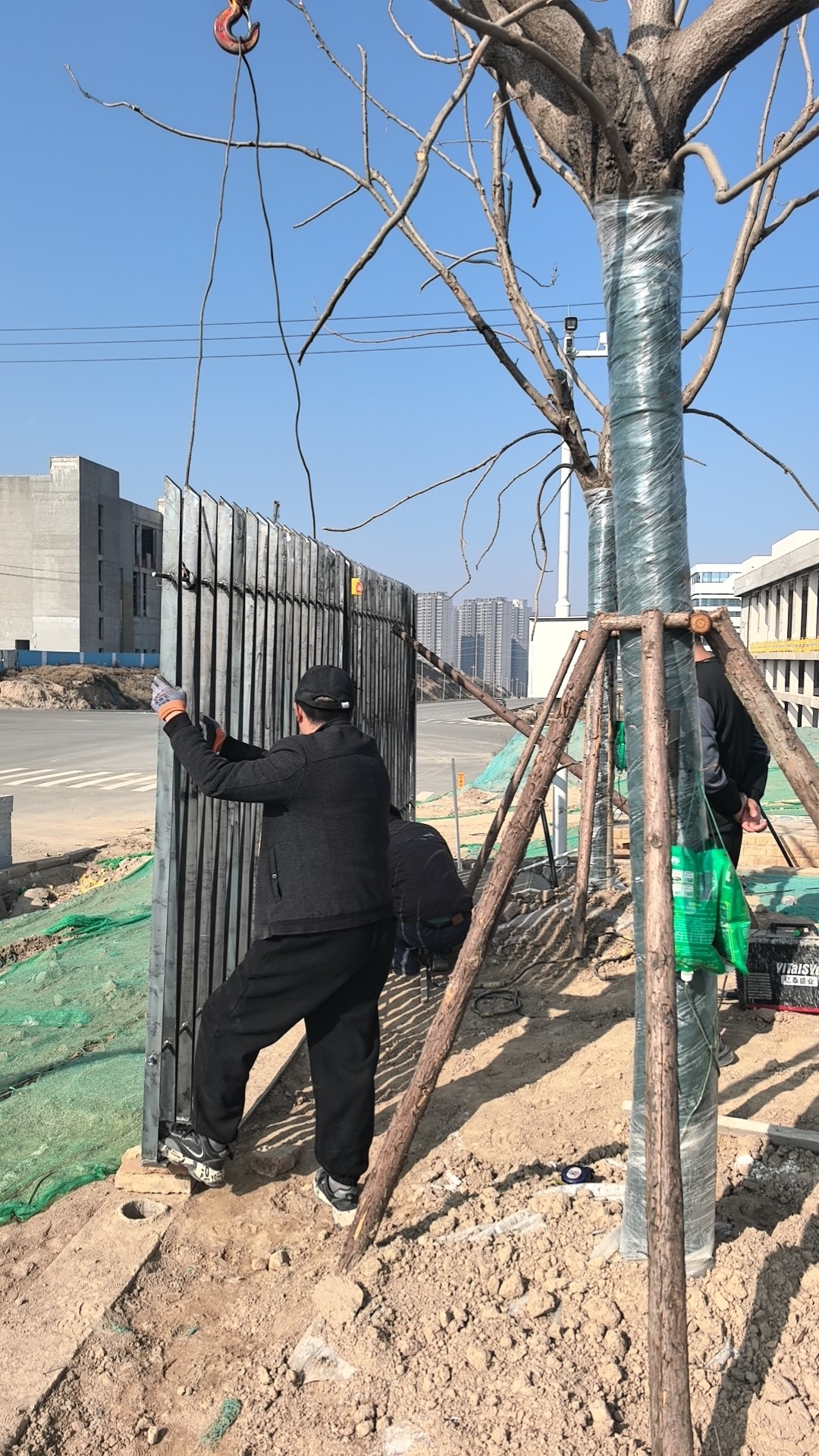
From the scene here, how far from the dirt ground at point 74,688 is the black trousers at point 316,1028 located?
137 feet

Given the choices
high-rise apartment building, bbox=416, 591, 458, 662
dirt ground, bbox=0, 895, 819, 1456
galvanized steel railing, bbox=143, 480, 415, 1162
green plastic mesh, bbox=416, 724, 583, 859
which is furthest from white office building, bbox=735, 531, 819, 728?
high-rise apartment building, bbox=416, 591, 458, 662

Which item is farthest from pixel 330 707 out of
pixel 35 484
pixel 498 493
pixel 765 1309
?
pixel 35 484

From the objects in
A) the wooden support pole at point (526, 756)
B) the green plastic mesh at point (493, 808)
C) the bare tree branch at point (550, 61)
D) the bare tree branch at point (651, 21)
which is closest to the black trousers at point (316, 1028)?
the wooden support pole at point (526, 756)

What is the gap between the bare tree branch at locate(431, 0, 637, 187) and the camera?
193 cm

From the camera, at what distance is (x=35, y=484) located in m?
66.0

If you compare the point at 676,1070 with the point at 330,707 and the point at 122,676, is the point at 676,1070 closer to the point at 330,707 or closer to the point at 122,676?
the point at 330,707

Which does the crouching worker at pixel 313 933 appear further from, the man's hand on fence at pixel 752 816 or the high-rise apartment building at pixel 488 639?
the high-rise apartment building at pixel 488 639

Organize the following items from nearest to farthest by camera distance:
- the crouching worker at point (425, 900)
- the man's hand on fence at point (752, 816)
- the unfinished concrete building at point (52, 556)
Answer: the man's hand on fence at point (752, 816), the crouching worker at point (425, 900), the unfinished concrete building at point (52, 556)

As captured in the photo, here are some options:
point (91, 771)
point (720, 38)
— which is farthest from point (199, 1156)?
point (91, 771)

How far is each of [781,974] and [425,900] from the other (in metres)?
1.92

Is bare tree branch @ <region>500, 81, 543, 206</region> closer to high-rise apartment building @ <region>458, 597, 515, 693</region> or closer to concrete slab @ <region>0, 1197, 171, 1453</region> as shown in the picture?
concrete slab @ <region>0, 1197, 171, 1453</region>

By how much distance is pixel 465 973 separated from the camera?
9.66 feet

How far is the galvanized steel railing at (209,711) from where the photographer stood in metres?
3.54

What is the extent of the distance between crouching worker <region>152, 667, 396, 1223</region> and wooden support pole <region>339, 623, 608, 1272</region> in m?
0.34
